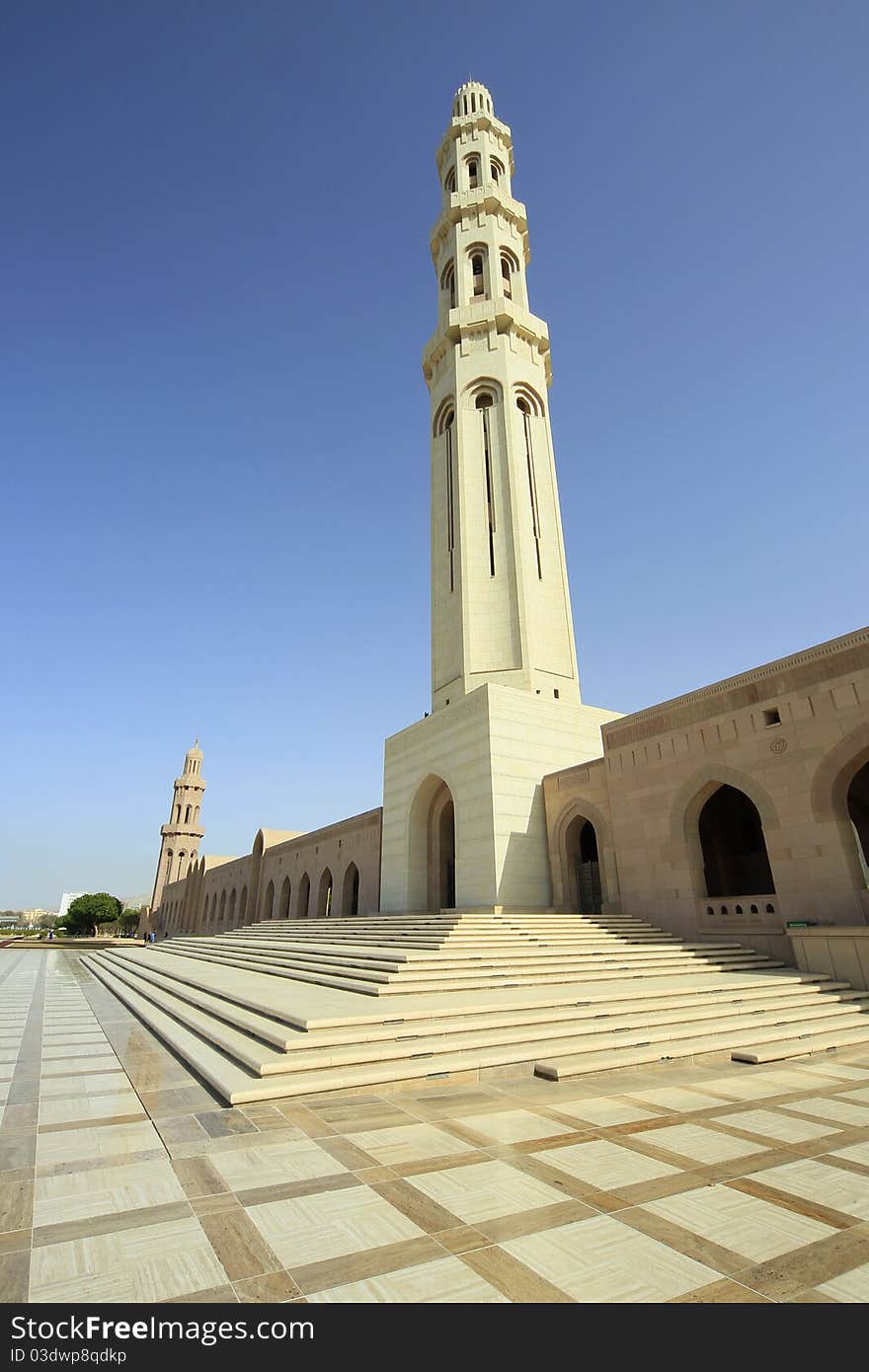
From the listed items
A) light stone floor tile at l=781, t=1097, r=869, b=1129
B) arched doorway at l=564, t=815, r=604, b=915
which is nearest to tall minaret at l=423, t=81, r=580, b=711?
arched doorway at l=564, t=815, r=604, b=915

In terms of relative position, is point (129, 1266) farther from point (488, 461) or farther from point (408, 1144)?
point (488, 461)

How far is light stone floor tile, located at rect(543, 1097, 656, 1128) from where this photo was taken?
4227 millimetres

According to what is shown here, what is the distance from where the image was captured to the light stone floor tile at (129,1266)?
2143 millimetres

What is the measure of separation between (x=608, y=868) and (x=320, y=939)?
7.13 metres

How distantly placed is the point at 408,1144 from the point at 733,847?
1508 centimetres

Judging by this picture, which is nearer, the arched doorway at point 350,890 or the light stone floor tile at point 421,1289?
the light stone floor tile at point 421,1289

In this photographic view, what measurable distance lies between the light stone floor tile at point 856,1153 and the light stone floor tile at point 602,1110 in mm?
1045

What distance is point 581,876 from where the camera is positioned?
16.4 m

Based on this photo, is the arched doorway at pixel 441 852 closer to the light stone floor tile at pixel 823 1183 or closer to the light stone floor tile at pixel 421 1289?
the light stone floor tile at pixel 823 1183

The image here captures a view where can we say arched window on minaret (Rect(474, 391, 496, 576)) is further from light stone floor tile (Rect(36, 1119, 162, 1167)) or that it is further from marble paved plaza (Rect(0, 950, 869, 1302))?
light stone floor tile (Rect(36, 1119, 162, 1167))

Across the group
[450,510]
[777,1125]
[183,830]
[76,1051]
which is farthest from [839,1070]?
[183,830]

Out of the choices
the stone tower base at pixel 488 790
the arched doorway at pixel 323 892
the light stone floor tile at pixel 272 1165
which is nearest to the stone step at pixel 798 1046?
the light stone floor tile at pixel 272 1165

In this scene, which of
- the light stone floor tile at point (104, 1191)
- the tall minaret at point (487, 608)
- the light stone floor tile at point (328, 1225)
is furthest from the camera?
the tall minaret at point (487, 608)
